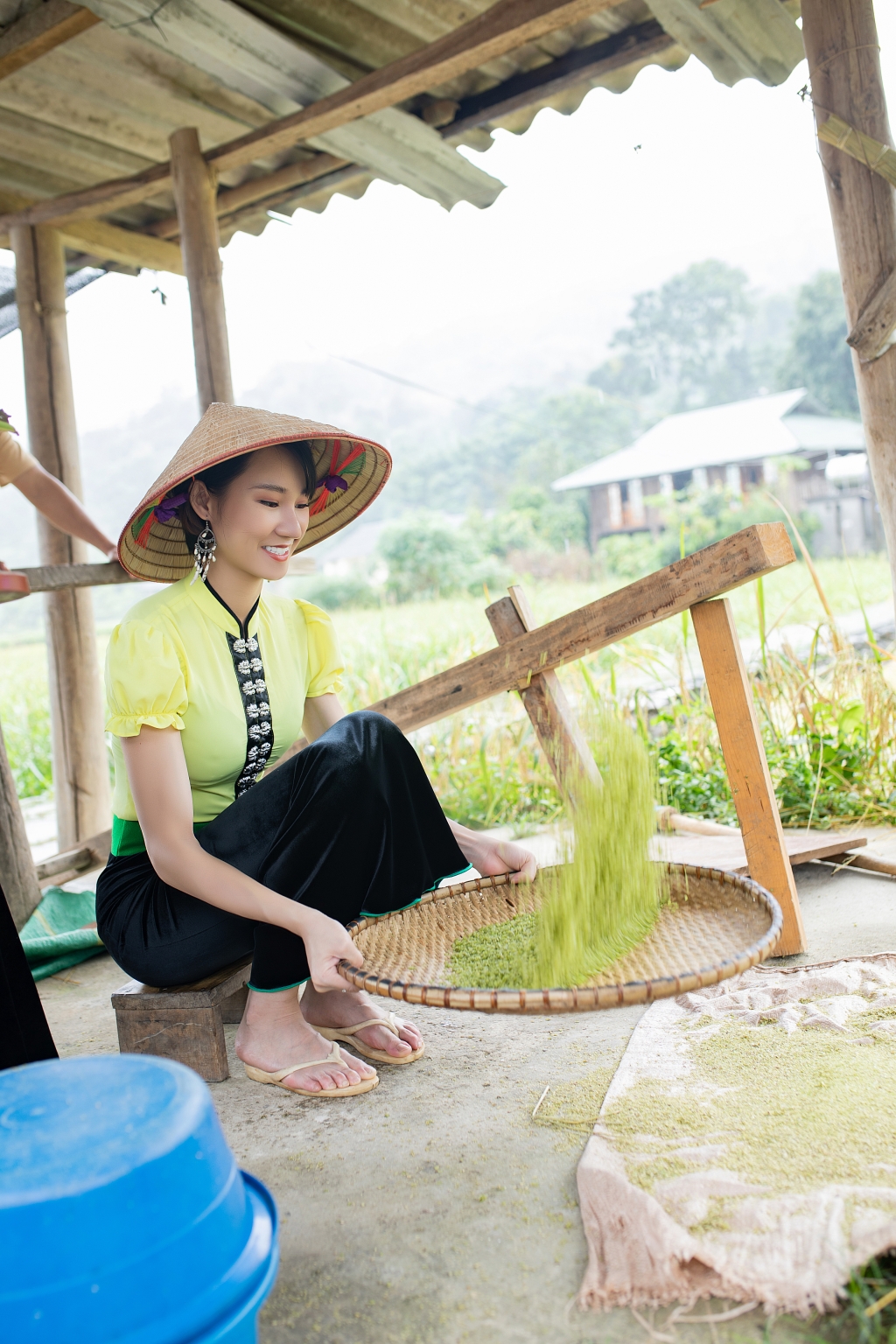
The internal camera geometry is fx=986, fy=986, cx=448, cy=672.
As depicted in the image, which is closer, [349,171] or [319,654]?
[319,654]

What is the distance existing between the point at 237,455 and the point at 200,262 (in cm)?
231

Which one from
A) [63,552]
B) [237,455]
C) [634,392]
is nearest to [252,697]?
[237,455]

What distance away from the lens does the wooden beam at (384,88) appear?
3135mm

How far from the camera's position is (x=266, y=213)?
4691mm

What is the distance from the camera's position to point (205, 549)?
210 cm

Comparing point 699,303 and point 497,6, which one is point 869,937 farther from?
point 699,303

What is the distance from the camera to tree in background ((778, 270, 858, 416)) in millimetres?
43125

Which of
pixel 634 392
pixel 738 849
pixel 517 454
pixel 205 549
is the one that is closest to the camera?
pixel 205 549

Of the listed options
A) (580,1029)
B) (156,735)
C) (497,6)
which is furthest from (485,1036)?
(497,6)

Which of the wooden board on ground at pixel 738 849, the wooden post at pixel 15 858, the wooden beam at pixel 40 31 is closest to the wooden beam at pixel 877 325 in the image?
the wooden board on ground at pixel 738 849

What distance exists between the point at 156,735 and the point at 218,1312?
1.06m

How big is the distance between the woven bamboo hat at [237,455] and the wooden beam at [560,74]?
2337 mm

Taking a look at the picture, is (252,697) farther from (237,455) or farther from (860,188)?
(860,188)

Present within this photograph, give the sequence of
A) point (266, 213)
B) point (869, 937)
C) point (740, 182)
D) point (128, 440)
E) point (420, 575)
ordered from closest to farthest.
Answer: point (869, 937), point (266, 213), point (420, 575), point (740, 182), point (128, 440)
